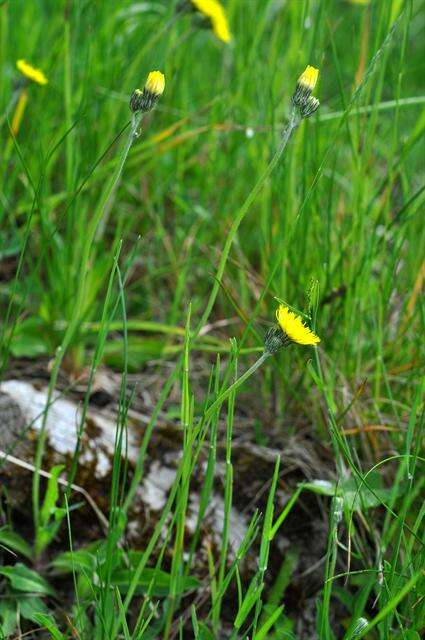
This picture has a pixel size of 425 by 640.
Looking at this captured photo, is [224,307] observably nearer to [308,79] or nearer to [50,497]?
[50,497]

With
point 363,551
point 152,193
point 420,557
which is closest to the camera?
point 420,557

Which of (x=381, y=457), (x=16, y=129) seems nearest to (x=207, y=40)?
(x=16, y=129)

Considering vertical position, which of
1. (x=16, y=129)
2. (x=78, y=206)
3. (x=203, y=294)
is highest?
(x=16, y=129)

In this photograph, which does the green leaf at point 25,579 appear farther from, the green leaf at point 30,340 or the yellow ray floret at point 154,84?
the yellow ray floret at point 154,84

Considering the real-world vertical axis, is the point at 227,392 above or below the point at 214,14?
below

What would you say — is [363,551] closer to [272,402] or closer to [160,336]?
[272,402]

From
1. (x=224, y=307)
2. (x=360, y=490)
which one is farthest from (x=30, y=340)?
(x=360, y=490)

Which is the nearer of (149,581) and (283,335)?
(283,335)
